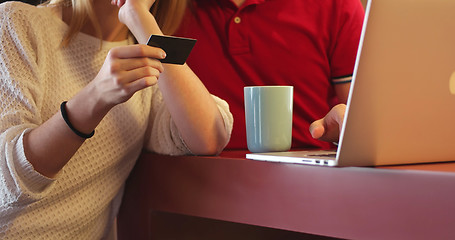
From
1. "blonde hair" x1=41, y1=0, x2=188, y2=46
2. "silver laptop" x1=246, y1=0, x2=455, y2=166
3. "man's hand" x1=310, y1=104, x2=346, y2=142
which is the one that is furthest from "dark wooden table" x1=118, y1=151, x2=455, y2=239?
"blonde hair" x1=41, y1=0, x2=188, y2=46

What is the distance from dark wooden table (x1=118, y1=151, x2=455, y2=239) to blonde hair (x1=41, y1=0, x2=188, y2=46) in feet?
1.08

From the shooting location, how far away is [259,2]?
1440 millimetres

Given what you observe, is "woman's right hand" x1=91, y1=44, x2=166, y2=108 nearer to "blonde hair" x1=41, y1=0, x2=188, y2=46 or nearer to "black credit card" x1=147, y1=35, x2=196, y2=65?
"black credit card" x1=147, y1=35, x2=196, y2=65

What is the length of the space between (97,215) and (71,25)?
16.8 inches

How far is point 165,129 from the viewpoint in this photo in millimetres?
1155

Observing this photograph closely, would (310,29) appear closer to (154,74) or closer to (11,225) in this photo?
(154,74)

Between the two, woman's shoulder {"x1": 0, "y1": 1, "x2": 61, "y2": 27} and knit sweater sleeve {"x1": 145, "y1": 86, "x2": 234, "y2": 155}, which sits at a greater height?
woman's shoulder {"x1": 0, "y1": 1, "x2": 61, "y2": 27}

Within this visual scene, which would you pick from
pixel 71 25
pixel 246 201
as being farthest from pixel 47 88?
pixel 246 201

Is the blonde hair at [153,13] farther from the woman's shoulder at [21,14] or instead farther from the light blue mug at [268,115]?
the light blue mug at [268,115]

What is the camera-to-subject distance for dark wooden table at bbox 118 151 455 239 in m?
0.68

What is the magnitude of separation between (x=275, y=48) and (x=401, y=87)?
76 centimetres

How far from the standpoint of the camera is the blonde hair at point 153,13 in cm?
117

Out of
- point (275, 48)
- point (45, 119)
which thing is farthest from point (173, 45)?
point (275, 48)

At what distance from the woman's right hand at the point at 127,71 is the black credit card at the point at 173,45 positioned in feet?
0.04
